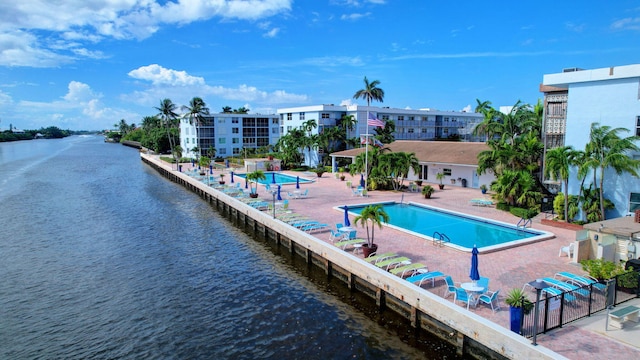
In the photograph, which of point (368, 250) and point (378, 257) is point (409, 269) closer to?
point (378, 257)

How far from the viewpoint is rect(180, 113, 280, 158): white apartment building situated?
85.9 metres

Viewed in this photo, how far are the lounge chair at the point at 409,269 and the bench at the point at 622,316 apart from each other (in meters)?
6.28

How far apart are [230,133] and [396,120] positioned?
35.4m

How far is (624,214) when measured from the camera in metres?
22.8

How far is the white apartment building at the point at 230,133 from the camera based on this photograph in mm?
85938

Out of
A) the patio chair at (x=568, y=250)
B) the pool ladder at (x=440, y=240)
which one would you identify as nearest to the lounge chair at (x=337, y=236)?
the pool ladder at (x=440, y=240)

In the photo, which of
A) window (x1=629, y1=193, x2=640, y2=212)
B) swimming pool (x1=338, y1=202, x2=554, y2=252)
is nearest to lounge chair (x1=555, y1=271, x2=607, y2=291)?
swimming pool (x1=338, y1=202, x2=554, y2=252)

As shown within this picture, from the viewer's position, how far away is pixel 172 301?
59.1 feet

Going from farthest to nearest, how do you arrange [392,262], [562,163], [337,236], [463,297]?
[562,163]
[337,236]
[392,262]
[463,297]

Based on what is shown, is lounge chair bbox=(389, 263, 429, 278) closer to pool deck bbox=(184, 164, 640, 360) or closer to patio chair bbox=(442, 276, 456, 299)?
pool deck bbox=(184, 164, 640, 360)

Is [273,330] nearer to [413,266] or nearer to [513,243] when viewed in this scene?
[413,266]

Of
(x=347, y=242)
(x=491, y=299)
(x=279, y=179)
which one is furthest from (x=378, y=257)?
(x=279, y=179)

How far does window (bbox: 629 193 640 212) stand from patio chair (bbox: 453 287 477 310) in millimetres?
14913

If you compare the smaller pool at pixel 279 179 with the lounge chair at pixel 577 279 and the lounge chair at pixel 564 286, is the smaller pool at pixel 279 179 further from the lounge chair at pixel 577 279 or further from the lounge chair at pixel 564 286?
the lounge chair at pixel 564 286
